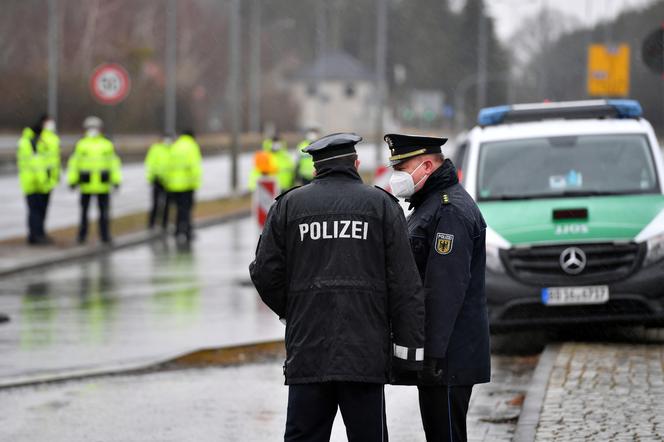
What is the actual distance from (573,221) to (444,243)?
5.49 m

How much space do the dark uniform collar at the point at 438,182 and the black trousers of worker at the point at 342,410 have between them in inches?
35.9

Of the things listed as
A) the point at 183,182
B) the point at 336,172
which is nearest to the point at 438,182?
the point at 336,172

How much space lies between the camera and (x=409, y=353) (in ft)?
18.5

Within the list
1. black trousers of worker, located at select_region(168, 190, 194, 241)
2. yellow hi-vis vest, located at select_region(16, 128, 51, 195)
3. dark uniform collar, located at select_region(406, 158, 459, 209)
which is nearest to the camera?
dark uniform collar, located at select_region(406, 158, 459, 209)

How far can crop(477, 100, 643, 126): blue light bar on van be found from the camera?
12438mm

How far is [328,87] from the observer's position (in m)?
149

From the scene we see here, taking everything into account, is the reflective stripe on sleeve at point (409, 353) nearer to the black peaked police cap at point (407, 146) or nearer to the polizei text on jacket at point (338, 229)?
the polizei text on jacket at point (338, 229)

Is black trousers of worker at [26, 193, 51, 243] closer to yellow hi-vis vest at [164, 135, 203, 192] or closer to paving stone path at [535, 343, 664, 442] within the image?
yellow hi-vis vest at [164, 135, 203, 192]

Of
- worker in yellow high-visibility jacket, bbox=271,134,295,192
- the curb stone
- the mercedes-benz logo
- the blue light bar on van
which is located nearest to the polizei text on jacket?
the curb stone

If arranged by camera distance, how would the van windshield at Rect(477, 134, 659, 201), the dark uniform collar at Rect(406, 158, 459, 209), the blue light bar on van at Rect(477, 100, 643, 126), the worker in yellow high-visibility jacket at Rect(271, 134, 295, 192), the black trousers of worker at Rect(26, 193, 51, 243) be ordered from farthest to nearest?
1. the worker in yellow high-visibility jacket at Rect(271, 134, 295, 192)
2. the black trousers of worker at Rect(26, 193, 51, 243)
3. the blue light bar on van at Rect(477, 100, 643, 126)
4. the van windshield at Rect(477, 134, 659, 201)
5. the dark uniform collar at Rect(406, 158, 459, 209)

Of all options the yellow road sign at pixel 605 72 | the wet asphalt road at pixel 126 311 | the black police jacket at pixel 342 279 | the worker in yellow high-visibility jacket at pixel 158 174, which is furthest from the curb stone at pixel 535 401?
the yellow road sign at pixel 605 72

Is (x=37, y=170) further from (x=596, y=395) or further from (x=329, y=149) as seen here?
(x=329, y=149)

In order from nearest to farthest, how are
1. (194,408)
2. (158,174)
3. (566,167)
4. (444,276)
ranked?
(444,276), (194,408), (566,167), (158,174)

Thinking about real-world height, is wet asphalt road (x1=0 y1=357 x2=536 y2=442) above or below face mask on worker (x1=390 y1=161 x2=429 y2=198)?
below
